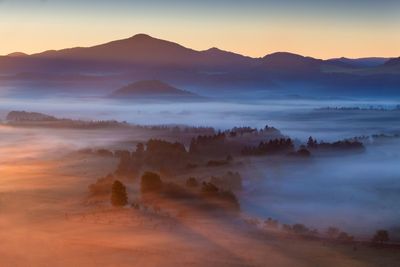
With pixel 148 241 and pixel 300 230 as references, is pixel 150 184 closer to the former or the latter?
pixel 300 230

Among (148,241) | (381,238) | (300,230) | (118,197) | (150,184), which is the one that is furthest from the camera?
(150,184)

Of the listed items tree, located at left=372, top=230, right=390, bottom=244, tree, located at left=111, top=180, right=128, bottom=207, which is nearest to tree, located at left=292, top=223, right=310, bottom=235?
tree, located at left=372, top=230, right=390, bottom=244

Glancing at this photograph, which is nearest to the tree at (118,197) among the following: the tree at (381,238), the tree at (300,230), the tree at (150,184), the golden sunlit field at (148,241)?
the golden sunlit field at (148,241)

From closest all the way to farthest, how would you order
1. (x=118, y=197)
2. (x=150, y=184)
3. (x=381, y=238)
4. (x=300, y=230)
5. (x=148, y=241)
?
(x=148, y=241) < (x=118, y=197) < (x=300, y=230) < (x=381, y=238) < (x=150, y=184)

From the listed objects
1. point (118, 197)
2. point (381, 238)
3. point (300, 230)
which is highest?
point (118, 197)

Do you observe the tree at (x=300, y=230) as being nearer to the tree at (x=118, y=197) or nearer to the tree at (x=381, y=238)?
the tree at (x=381, y=238)

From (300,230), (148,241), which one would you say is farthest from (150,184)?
(148,241)

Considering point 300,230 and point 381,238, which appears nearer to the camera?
point 300,230

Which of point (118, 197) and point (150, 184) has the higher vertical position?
point (118, 197)

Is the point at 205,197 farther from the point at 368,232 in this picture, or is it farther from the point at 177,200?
the point at 368,232

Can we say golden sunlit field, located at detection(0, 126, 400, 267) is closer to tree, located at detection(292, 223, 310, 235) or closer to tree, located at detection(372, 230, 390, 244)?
tree, located at detection(292, 223, 310, 235)

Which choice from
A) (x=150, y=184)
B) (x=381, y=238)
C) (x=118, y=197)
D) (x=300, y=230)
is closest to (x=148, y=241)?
(x=118, y=197)
